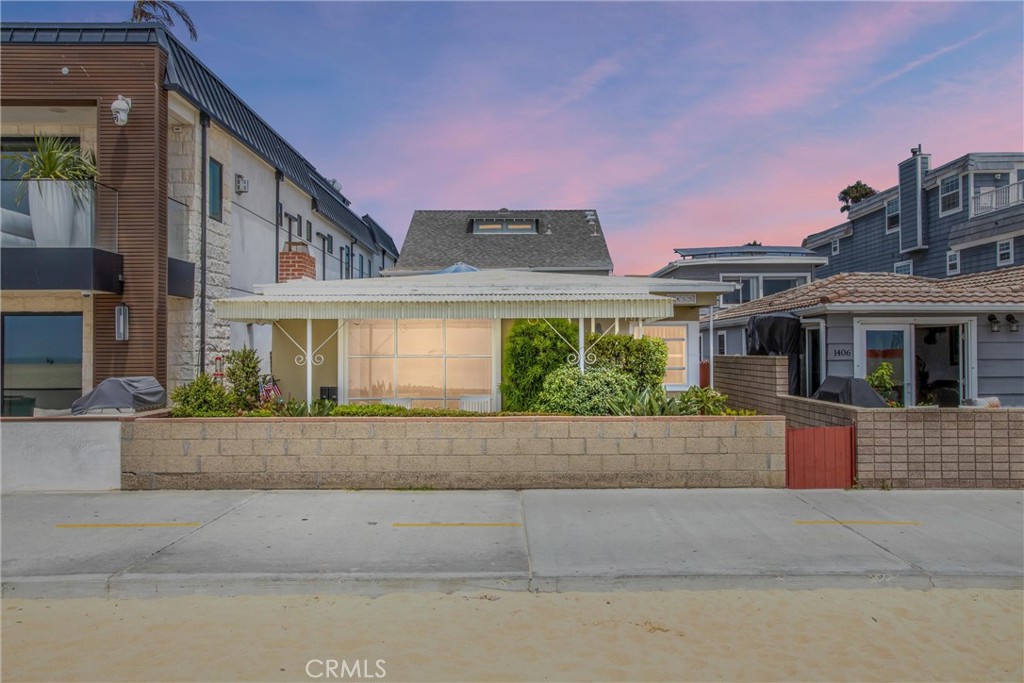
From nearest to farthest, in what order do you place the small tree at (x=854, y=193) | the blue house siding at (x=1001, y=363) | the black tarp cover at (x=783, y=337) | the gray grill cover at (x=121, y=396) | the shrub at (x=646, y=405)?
1. the gray grill cover at (x=121, y=396)
2. the shrub at (x=646, y=405)
3. the blue house siding at (x=1001, y=363)
4. the black tarp cover at (x=783, y=337)
5. the small tree at (x=854, y=193)

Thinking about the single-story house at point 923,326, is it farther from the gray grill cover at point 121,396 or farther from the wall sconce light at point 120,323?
the wall sconce light at point 120,323

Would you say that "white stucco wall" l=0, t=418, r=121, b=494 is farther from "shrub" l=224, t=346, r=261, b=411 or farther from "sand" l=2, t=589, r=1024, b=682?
"sand" l=2, t=589, r=1024, b=682

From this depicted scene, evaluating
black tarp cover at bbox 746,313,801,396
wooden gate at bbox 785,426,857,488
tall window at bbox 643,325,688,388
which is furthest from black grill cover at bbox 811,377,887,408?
tall window at bbox 643,325,688,388

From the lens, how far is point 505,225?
28.4 metres

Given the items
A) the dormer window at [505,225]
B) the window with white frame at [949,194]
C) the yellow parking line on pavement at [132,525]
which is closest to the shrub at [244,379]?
the yellow parking line on pavement at [132,525]

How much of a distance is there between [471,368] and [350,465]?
4.06 m

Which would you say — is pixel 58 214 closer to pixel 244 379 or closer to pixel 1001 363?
pixel 244 379

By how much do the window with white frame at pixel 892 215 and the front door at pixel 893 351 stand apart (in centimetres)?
1737

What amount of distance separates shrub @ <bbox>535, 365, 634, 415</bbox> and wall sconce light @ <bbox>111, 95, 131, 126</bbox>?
9.02 m

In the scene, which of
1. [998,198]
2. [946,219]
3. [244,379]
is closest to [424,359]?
[244,379]

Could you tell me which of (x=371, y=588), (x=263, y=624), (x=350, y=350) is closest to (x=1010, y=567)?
(x=371, y=588)

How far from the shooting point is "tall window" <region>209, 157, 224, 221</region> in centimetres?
1345

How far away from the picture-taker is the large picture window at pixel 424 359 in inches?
471

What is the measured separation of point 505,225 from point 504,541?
2328cm
